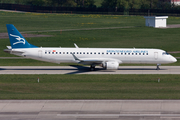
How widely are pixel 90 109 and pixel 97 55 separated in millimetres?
20554

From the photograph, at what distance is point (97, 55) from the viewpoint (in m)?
46.6

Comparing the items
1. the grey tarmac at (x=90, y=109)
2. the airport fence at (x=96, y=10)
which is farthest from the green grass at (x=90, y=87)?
the airport fence at (x=96, y=10)

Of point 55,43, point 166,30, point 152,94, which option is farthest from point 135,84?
point 166,30

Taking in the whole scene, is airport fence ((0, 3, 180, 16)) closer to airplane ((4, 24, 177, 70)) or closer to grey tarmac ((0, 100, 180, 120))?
airplane ((4, 24, 177, 70))

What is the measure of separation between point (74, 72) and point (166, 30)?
187 feet

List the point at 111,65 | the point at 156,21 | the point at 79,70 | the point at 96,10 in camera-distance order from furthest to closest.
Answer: the point at 96,10, the point at 156,21, the point at 79,70, the point at 111,65

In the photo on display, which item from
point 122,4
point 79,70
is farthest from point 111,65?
point 122,4

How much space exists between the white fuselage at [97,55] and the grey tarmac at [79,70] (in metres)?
1.48

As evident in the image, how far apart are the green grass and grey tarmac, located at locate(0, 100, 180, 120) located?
175 centimetres

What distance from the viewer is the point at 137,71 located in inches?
1825

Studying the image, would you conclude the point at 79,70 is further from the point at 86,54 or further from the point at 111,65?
the point at 111,65

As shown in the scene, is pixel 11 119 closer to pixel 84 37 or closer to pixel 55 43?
pixel 55 43

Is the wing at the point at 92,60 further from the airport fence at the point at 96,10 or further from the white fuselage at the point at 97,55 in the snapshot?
the airport fence at the point at 96,10

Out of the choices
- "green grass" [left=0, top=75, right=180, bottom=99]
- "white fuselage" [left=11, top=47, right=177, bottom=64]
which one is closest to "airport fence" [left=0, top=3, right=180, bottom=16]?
"white fuselage" [left=11, top=47, right=177, bottom=64]
